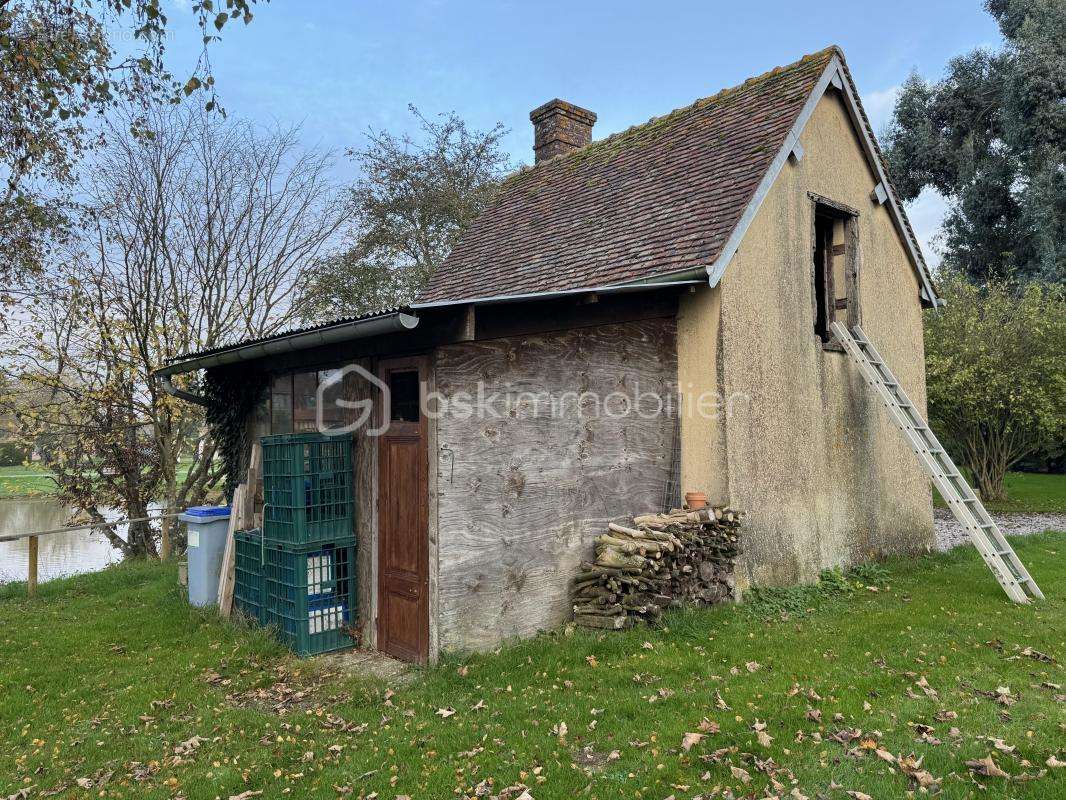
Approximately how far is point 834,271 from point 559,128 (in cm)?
630

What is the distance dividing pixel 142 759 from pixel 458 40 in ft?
27.1

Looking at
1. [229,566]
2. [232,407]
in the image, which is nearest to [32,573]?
[232,407]

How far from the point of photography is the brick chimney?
12.9m

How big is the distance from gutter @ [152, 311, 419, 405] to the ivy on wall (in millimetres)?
732

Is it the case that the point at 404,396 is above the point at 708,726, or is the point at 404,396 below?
above

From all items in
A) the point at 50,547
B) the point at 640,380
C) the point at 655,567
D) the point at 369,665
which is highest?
the point at 640,380

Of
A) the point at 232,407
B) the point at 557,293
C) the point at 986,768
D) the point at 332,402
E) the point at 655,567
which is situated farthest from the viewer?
the point at 232,407

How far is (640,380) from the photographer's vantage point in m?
6.96

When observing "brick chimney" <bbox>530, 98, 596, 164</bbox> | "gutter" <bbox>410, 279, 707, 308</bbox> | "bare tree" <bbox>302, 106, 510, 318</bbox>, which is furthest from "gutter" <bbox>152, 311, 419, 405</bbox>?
"bare tree" <bbox>302, 106, 510, 318</bbox>

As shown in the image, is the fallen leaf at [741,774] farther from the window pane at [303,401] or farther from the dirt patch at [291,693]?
the window pane at [303,401]

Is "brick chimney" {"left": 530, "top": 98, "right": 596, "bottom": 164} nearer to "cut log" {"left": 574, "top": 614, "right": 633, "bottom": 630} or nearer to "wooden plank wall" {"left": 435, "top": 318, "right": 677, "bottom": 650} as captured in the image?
"wooden plank wall" {"left": 435, "top": 318, "right": 677, "bottom": 650}

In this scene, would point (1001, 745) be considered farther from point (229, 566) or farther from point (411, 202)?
point (411, 202)

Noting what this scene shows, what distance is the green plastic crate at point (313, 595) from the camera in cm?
623

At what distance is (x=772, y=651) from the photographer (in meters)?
5.52
